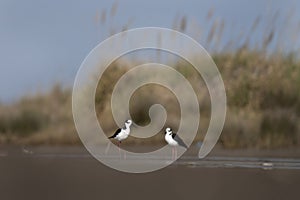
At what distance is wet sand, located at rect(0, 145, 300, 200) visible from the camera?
6367 mm

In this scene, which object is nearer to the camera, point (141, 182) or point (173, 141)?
point (141, 182)

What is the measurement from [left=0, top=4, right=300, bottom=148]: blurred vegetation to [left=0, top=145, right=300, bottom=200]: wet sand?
2346mm

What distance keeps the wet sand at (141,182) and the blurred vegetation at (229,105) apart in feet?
7.70

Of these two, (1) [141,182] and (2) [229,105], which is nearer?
(1) [141,182]

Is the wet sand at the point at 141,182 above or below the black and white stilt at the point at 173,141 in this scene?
below

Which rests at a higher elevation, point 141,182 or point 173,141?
point 173,141

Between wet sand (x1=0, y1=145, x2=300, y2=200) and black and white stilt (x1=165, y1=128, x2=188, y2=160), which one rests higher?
black and white stilt (x1=165, y1=128, x2=188, y2=160)

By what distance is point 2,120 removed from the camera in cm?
1210

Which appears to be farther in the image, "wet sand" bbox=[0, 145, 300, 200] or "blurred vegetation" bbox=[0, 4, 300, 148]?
"blurred vegetation" bbox=[0, 4, 300, 148]

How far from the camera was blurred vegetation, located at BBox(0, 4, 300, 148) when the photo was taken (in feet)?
34.1

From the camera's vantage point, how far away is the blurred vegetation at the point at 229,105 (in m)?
10.4

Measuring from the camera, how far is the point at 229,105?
11586 millimetres

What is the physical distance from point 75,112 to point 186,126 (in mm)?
2035

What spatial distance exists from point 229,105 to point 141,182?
4.70m
